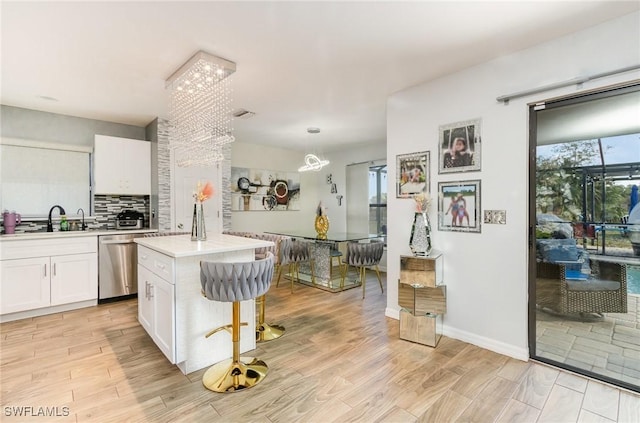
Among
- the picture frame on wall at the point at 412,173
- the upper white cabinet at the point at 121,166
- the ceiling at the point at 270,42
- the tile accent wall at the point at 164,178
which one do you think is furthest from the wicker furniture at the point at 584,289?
the upper white cabinet at the point at 121,166

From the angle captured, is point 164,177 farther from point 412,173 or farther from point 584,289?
point 584,289

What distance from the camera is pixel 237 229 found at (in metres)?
5.74

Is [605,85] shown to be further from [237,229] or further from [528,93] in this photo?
[237,229]

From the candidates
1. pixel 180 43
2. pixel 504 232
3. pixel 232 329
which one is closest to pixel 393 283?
pixel 504 232

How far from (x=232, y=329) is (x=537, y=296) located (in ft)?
8.06

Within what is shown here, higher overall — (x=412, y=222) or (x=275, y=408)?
(x=412, y=222)

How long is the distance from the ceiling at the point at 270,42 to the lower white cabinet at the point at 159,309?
1.86 m

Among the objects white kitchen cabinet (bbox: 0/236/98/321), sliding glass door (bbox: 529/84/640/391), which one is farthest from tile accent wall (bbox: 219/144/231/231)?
sliding glass door (bbox: 529/84/640/391)

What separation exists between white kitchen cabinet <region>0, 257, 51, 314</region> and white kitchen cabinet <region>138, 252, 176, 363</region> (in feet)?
5.27

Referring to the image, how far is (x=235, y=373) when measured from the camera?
2189mm

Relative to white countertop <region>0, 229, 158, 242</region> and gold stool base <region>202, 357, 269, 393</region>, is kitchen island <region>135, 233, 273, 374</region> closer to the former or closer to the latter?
gold stool base <region>202, 357, 269, 393</region>

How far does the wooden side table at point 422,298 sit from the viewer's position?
2771mm

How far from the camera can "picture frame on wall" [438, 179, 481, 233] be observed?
2.74m

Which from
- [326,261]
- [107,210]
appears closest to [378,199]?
[326,261]
